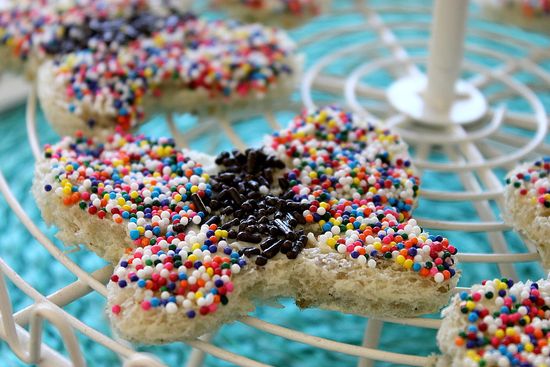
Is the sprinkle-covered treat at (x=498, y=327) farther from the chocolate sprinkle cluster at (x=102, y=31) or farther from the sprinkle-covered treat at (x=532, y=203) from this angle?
the chocolate sprinkle cluster at (x=102, y=31)

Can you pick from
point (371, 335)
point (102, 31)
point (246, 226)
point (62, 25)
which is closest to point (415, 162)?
point (371, 335)

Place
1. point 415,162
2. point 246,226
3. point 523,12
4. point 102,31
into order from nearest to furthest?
point 246,226, point 415,162, point 102,31, point 523,12

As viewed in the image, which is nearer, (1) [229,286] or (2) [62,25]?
(1) [229,286]

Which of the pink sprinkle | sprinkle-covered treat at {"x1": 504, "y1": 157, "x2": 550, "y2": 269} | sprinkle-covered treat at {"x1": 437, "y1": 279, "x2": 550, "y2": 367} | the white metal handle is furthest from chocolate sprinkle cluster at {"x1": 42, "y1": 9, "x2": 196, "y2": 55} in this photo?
sprinkle-covered treat at {"x1": 437, "y1": 279, "x2": 550, "y2": 367}

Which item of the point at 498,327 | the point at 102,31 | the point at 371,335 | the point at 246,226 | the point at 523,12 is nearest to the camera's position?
the point at 498,327

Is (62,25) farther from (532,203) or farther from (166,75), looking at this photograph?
(532,203)

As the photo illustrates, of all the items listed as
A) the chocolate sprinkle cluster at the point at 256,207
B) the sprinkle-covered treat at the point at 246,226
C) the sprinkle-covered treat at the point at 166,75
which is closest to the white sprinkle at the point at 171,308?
the sprinkle-covered treat at the point at 246,226

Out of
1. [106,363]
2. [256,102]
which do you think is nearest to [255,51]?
[256,102]

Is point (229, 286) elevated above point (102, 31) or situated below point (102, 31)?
below

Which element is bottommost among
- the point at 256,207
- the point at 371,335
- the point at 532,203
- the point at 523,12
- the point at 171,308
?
the point at 171,308
